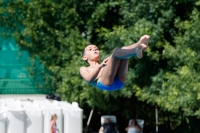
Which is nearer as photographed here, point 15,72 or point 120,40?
point 120,40

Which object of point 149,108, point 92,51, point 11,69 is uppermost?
point 92,51

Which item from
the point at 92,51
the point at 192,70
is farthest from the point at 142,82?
the point at 92,51

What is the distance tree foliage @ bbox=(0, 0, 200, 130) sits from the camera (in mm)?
13969

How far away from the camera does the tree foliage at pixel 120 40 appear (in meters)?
14.0

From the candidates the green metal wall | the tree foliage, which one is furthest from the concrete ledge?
the tree foliage

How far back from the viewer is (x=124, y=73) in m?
7.57

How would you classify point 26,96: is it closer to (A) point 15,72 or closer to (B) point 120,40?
(A) point 15,72

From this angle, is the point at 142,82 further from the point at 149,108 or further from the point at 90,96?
the point at 149,108

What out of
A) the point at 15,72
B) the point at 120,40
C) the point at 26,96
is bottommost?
the point at 26,96

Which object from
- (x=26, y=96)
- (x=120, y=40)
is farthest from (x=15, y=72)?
(x=120, y=40)

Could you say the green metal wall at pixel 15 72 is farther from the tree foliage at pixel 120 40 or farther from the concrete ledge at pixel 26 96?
the tree foliage at pixel 120 40

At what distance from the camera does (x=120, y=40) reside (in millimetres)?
14930

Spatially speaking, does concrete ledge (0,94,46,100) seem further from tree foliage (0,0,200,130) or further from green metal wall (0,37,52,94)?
tree foliage (0,0,200,130)

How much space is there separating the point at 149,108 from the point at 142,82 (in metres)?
2.72
